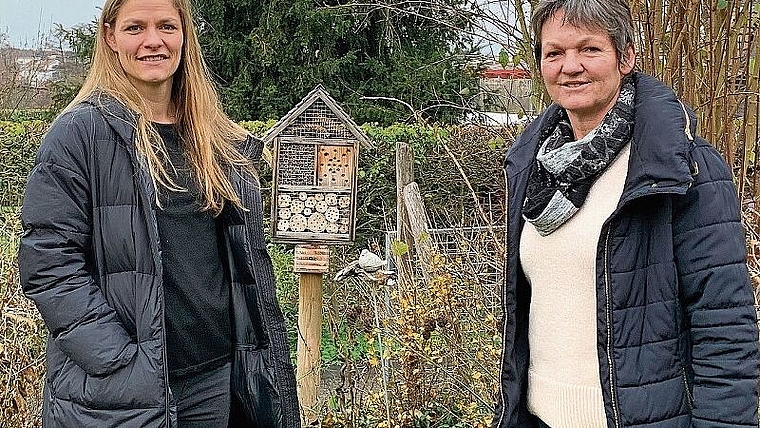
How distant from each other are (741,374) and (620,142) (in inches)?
21.2

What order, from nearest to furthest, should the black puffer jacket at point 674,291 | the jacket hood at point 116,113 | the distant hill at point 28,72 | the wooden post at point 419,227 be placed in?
the black puffer jacket at point 674,291 < the jacket hood at point 116,113 < the wooden post at point 419,227 < the distant hill at point 28,72

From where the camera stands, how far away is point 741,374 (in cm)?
170

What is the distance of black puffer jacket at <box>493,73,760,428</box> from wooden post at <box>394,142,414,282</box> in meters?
2.38

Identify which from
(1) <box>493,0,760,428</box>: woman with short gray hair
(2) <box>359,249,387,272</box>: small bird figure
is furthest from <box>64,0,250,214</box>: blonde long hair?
(2) <box>359,249,387,272</box>: small bird figure

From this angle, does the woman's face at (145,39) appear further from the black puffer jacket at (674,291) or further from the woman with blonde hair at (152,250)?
the black puffer jacket at (674,291)

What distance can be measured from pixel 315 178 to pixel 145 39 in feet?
5.81

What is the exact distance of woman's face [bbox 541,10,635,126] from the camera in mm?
1856

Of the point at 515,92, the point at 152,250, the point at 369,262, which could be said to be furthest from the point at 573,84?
the point at 515,92

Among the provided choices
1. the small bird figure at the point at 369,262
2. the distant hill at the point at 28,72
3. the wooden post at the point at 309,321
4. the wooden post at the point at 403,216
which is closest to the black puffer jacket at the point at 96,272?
the wooden post at the point at 309,321

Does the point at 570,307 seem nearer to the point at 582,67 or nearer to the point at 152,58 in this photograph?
the point at 582,67

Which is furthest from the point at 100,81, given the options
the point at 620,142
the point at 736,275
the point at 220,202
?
the point at 736,275

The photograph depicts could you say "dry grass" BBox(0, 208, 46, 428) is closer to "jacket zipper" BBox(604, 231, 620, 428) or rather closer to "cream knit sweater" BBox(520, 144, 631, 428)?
"cream knit sweater" BBox(520, 144, 631, 428)

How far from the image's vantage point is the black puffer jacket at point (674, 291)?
5.58 feet

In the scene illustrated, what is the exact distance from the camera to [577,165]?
1869 millimetres
